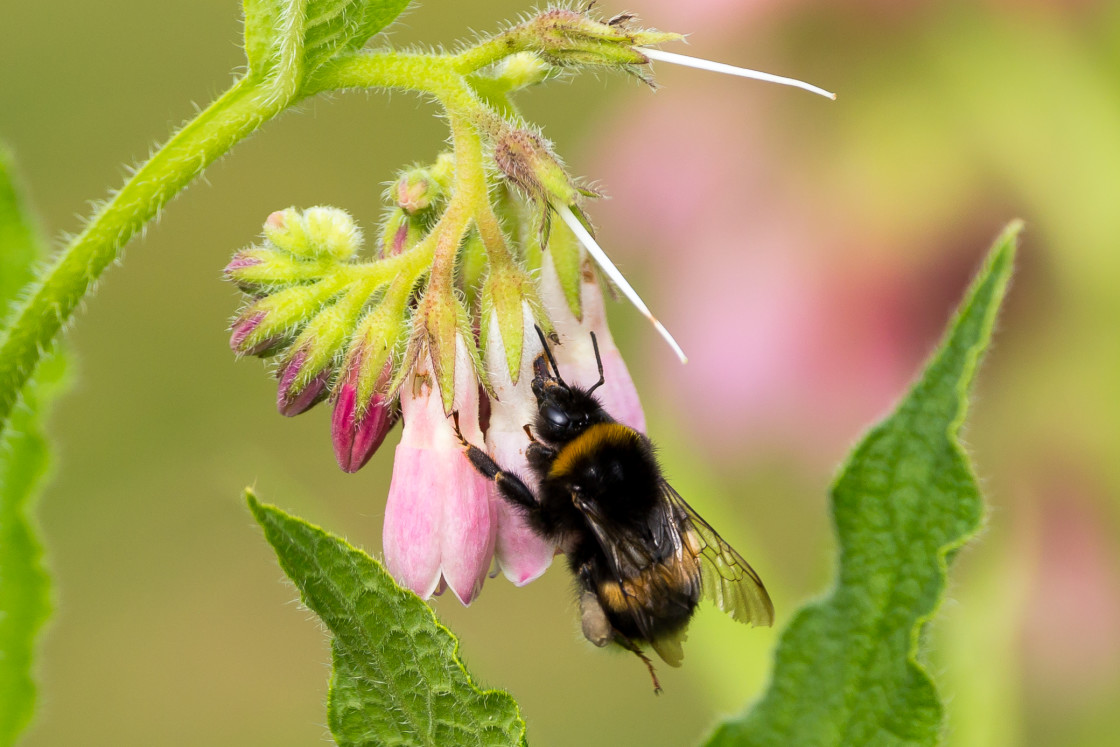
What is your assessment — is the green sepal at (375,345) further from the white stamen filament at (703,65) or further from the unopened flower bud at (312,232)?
the white stamen filament at (703,65)

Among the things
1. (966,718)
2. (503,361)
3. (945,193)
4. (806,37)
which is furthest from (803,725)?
(806,37)

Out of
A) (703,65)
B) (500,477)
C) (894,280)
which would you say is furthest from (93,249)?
(894,280)

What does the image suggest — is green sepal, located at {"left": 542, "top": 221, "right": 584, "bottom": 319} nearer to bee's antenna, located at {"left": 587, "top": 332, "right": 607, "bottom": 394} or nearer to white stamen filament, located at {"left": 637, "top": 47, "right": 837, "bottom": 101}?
bee's antenna, located at {"left": 587, "top": 332, "right": 607, "bottom": 394}

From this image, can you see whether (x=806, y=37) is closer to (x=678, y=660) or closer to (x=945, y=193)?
(x=945, y=193)

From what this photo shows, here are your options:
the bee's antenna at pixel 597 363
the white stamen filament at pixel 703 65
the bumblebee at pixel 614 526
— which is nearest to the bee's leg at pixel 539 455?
the bumblebee at pixel 614 526

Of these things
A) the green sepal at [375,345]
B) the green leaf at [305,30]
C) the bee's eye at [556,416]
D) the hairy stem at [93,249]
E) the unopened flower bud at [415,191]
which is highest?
the green leaf at [305,30]

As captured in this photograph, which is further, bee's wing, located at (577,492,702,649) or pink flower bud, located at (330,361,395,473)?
bee's wing, located at (577,492,702,649)

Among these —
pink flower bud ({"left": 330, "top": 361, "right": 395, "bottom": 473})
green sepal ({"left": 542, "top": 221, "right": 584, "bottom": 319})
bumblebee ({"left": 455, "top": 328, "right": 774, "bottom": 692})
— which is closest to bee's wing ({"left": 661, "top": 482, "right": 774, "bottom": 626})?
bumblebee ({"left": 455, "top": 328, "right": 774, "bottom": 692})
